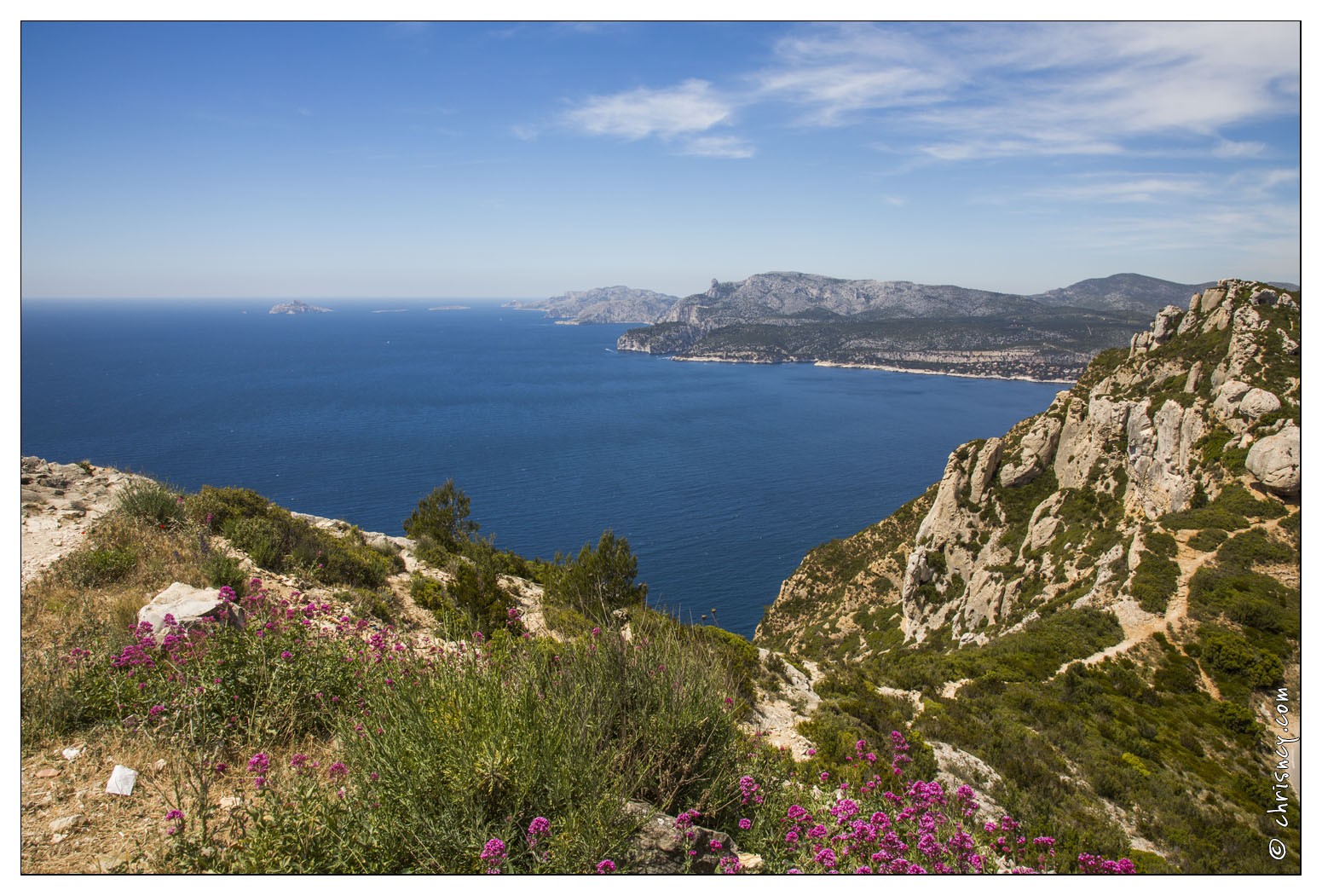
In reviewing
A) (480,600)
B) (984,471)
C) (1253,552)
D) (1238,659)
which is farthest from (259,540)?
(984,471)

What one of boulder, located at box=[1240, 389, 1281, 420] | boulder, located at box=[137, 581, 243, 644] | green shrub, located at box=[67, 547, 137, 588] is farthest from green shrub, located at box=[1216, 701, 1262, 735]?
green shrub, located at box=[67, 547, 137, 588]

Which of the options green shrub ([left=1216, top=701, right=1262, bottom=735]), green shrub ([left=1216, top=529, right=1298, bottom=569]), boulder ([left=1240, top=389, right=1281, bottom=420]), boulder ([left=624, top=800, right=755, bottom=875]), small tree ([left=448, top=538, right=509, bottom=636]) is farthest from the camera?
boulder ([left=1240, top=389, right=1281, bottom=420])

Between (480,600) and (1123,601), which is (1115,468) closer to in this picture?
(1123,601)

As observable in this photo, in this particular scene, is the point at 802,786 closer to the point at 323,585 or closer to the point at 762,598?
the point at 323,585

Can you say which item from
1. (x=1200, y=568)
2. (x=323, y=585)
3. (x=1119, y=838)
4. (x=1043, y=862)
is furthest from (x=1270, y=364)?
(x=323, y=585)

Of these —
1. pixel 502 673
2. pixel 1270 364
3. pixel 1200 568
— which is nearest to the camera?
pixel 502 673

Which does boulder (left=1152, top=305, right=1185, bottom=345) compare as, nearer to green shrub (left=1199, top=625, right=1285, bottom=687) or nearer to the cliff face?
the cliff face

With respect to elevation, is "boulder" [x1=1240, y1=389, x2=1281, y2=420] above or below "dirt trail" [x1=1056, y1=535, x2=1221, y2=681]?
above

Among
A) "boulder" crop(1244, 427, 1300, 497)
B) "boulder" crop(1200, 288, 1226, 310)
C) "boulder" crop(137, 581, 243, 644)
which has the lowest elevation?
"boulder" crop(137, 581, 243, 644)
